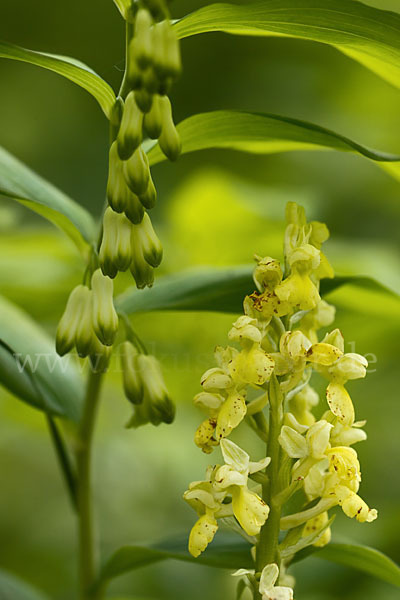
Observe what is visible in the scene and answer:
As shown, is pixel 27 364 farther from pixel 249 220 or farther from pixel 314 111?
pixel 314 111

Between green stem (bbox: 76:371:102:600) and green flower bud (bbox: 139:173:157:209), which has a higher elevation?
green flower bud (bbox: 139:173:157:209)

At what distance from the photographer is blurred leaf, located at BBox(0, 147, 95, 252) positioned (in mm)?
715

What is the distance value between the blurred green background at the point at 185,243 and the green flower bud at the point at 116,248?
0.21 meters

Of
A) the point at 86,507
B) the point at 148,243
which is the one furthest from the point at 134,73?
the point at 86,507

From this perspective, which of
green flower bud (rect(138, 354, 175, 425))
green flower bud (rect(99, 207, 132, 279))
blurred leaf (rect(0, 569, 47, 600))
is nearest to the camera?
green flower bud (rect(99, 207, 132, 279))

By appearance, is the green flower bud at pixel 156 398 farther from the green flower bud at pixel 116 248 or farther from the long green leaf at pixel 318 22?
the long green leaf at pixel 318 22

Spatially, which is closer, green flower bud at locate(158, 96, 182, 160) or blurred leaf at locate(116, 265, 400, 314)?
green flower bud at locate(158, 96, 182, 160)

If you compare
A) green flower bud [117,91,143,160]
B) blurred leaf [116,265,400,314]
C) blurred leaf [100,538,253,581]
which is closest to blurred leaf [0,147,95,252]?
blurred leaf [116,265,400,314]

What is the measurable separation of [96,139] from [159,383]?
1864 mm

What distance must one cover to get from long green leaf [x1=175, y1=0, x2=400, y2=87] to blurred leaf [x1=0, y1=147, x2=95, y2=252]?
21 centimetres

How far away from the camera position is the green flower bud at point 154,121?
542 millimetres

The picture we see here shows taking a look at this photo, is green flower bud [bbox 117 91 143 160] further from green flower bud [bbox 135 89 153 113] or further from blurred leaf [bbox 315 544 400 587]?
blurred leaf [bbox 315 544 400 587]

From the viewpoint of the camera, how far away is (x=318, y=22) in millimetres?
598

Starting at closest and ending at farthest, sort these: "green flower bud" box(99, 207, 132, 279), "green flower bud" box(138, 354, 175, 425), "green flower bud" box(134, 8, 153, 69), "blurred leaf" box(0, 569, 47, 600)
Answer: "green flower bud" box(134, 8, 153, 69) < "green flower bud" box(99, 207, 132, 279) < "green flower bud" box(138, 354, 175, 425) < "blurred leaf" box(0, 569, 47, 600)
